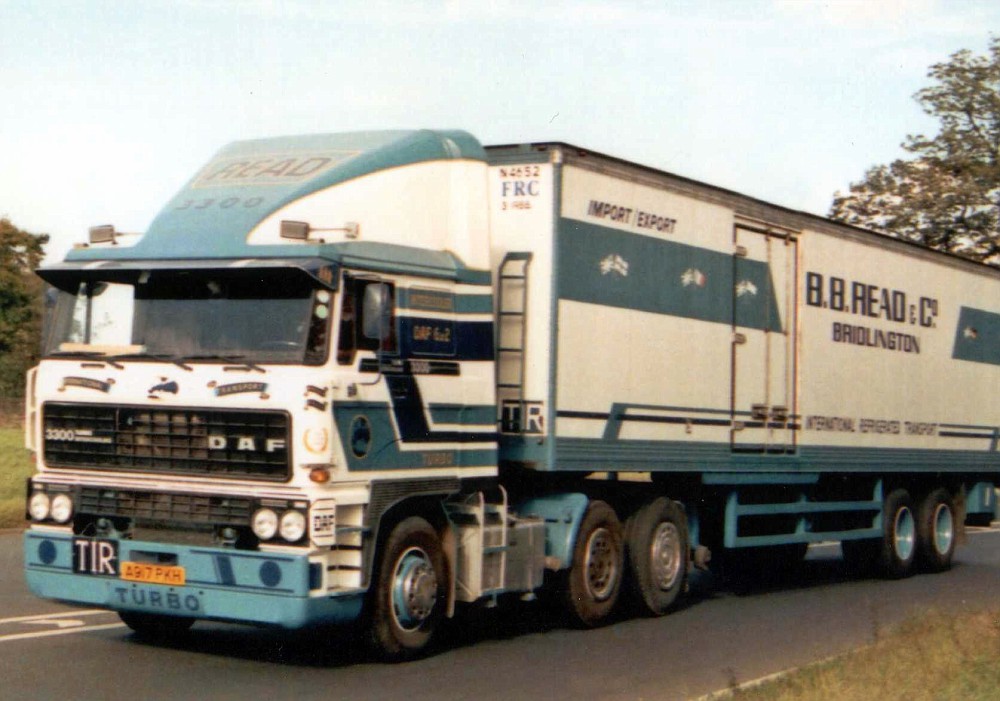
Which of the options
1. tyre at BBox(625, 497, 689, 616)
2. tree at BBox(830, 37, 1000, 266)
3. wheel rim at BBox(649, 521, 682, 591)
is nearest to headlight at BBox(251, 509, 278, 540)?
tyre at BBox(625, 497, 689, 616)

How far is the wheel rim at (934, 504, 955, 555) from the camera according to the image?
65.1ft

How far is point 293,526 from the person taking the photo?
32.6ft

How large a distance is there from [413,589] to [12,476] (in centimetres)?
2029

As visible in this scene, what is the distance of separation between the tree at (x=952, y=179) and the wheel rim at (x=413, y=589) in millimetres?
29911

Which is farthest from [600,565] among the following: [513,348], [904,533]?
[904,533]

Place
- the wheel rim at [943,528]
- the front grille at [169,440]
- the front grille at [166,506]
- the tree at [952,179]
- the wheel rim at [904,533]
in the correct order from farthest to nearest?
the tree at [952,179]
the wheel rim at [943,528]
the wheel rim at [904,533]
the front grille at [166,506]
the front grille at [169,440]

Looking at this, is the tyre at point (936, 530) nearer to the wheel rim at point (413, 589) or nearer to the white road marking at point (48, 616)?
the wheel rim at point (413, 589)

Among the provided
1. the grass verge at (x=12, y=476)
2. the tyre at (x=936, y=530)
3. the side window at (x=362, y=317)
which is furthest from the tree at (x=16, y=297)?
the side window at (x=362, y=317)

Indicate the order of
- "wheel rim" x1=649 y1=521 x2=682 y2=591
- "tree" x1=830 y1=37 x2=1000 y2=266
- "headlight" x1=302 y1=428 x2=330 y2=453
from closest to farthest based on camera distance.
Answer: "headlight" x1=302 y1=428 x2=330 y2=453
"wheel rim" x1=649 y1=521 x2=682 y2=591
"tree" x1=830 y1=37 x2=1000 y2=266

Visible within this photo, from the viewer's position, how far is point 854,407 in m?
17.7

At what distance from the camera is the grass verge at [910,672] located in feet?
30.6

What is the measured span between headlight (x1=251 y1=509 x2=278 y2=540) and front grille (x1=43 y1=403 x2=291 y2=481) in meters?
0.23

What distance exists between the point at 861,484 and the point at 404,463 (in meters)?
9.17

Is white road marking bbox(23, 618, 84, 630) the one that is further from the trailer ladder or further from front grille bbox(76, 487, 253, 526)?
the trailer ladder
